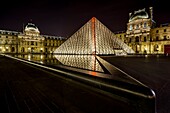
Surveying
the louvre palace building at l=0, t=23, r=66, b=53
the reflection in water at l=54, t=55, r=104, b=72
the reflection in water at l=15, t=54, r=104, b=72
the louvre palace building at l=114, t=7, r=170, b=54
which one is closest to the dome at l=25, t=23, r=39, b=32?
the louvre palace building at l=0, t=23, r=66, b=53

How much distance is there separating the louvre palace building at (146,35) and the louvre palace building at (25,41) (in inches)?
1764

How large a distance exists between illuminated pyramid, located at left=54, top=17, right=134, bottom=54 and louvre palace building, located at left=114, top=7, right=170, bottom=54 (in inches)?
953

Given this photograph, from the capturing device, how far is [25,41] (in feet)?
203

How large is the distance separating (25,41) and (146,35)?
2266 inches

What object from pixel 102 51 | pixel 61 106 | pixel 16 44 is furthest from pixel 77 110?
pixel 16 44

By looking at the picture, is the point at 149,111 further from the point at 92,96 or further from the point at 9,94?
the point at 9,94

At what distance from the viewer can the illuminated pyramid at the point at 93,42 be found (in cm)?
2316

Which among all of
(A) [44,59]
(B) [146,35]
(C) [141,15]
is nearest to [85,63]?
(A) [44,59]

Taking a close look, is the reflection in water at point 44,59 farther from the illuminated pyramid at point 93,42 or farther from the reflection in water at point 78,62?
the illuminated pyramid at point 93,42

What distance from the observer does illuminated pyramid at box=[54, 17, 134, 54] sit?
23.2 metres

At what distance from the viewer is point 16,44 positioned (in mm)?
Result: 59656

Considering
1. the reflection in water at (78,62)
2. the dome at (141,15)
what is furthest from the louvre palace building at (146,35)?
the reflection in water at (78,62)

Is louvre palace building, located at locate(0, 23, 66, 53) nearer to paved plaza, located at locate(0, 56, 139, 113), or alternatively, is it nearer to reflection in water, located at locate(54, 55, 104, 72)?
reflection in water, located at locate(54, 55, 104, 72)

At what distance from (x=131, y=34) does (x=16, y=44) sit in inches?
2190
